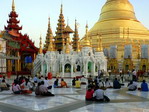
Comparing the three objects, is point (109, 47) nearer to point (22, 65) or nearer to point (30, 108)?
point (22, 65)

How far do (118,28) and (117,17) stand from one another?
15.8 feet

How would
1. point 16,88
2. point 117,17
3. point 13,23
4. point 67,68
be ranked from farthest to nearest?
point 117,17
point 13,23
point 67,68
point 16,88

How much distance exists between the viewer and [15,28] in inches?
1825

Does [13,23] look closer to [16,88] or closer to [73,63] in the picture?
[73,63]

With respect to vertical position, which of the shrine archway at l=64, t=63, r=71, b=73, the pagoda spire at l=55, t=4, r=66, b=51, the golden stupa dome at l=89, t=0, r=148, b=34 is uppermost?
the golden stupa dome at l=89, t=0, r=148, b=34

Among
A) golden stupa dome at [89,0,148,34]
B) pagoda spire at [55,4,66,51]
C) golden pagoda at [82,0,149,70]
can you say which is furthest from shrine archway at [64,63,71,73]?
golden stupa dome at [89,0,148,34]

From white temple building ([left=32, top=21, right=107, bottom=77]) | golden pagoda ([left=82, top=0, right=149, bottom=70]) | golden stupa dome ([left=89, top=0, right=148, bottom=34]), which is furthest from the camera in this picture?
golden stupa dome ([left=89, top=0, right=148, bottom=34])

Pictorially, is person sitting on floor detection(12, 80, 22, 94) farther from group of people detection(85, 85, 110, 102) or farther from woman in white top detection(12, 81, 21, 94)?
group of people detection(85, 85, 110, 102)

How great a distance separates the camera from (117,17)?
53.8m

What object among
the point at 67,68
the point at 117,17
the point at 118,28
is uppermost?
the point at 117,17

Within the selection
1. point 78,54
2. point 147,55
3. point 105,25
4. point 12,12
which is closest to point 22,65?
point 12,12

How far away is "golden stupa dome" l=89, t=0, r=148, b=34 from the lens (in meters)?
52.2

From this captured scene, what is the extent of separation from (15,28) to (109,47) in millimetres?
19285

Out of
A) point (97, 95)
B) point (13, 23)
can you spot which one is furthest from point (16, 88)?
point (13, 23)
